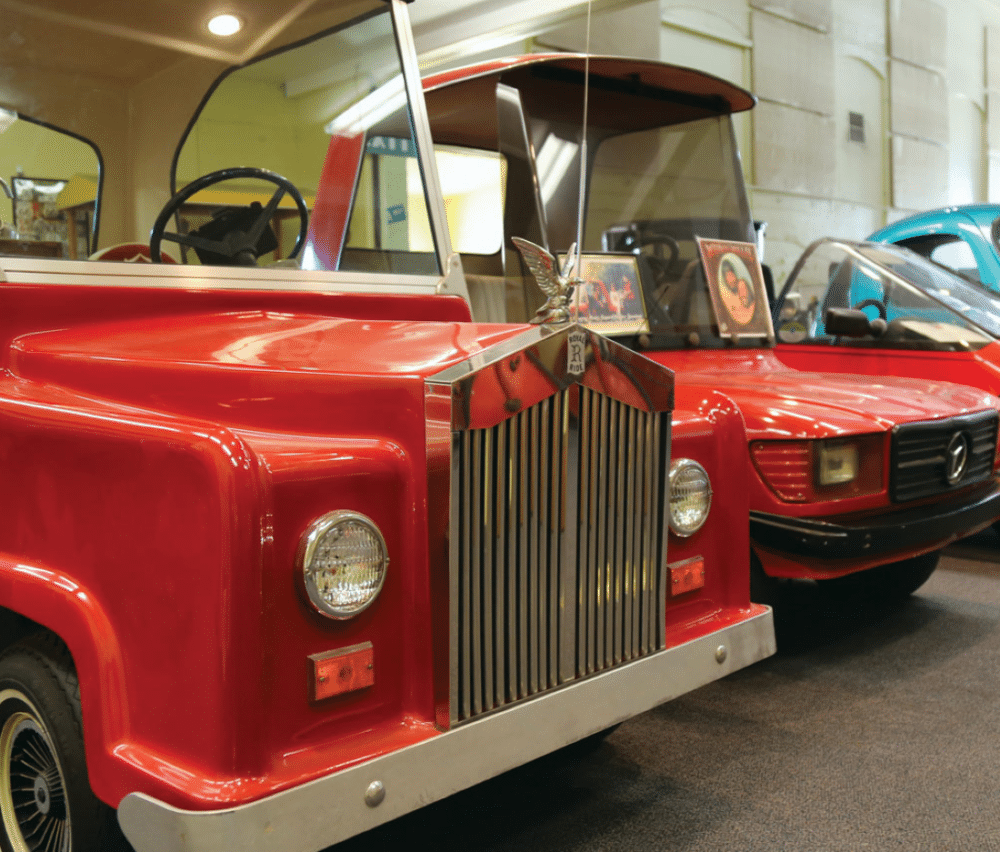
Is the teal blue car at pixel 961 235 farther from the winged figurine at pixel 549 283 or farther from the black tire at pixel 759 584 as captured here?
the winged figurine at pixel 549 283

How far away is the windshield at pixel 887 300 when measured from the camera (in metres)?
4.84

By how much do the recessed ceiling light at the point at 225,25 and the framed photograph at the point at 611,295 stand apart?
6.14ft

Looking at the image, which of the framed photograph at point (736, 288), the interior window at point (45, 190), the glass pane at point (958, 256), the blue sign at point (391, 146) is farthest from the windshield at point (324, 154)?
the glass pane at point (958, 256)

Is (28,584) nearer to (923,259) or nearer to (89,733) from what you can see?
(89,733)

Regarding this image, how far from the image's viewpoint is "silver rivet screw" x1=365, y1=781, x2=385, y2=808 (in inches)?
58.0

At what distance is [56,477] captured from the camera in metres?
1.71

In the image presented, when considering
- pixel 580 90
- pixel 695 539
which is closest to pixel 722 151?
pixel 580 90

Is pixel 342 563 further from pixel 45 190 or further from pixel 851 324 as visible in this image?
pixel 851 324

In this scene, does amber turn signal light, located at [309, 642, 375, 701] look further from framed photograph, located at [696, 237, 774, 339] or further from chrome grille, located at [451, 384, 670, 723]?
framed photograph, located at [696, 237, 774, 339]

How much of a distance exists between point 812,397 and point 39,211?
242 cm

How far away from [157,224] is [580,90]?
2479mm

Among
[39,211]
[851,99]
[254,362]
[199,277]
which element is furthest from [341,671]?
[851,99]

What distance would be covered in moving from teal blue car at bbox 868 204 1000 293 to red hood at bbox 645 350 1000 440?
2724 mm

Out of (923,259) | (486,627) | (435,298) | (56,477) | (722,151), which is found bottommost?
(486,627)
